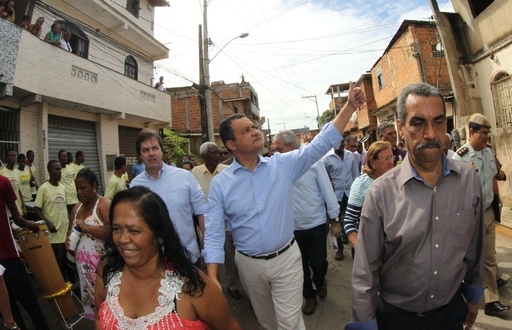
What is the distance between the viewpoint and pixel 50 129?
9.58 metres

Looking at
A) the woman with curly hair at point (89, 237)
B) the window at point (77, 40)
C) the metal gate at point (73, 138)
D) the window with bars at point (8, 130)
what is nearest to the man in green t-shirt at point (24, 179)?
the window with bars at point (8, 130)

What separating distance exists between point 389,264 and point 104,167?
39.4ft

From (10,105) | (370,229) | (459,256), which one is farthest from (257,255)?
(10,105)

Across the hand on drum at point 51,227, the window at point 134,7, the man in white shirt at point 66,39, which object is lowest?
the hand on drum at point 51,227

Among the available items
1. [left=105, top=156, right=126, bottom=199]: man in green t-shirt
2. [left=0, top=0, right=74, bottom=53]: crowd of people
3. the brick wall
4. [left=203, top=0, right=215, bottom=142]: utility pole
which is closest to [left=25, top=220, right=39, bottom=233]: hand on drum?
[left=105, top=156, right=126, bottom=199]: man in green t-shirt

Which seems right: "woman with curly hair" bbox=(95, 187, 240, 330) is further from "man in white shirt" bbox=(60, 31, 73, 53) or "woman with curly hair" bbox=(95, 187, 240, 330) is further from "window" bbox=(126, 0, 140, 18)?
"window" bbox=(126, 0, 140, 18)

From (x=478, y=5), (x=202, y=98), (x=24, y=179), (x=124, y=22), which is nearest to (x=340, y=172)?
(x=24, y=179)

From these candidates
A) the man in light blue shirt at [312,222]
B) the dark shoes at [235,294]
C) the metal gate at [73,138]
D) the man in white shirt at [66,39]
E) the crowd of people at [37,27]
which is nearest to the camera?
the man in light blue shirt at [312,222]

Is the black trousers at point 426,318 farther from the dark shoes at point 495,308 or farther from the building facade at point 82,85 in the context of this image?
the building facade at point 82,85

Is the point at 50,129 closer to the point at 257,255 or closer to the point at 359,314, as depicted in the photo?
the point at 257,255

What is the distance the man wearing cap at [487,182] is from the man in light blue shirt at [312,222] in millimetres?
1564

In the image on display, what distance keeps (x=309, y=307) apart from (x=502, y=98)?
8.47 m

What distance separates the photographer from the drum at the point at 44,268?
310cm

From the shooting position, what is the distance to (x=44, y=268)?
3.11 meters
